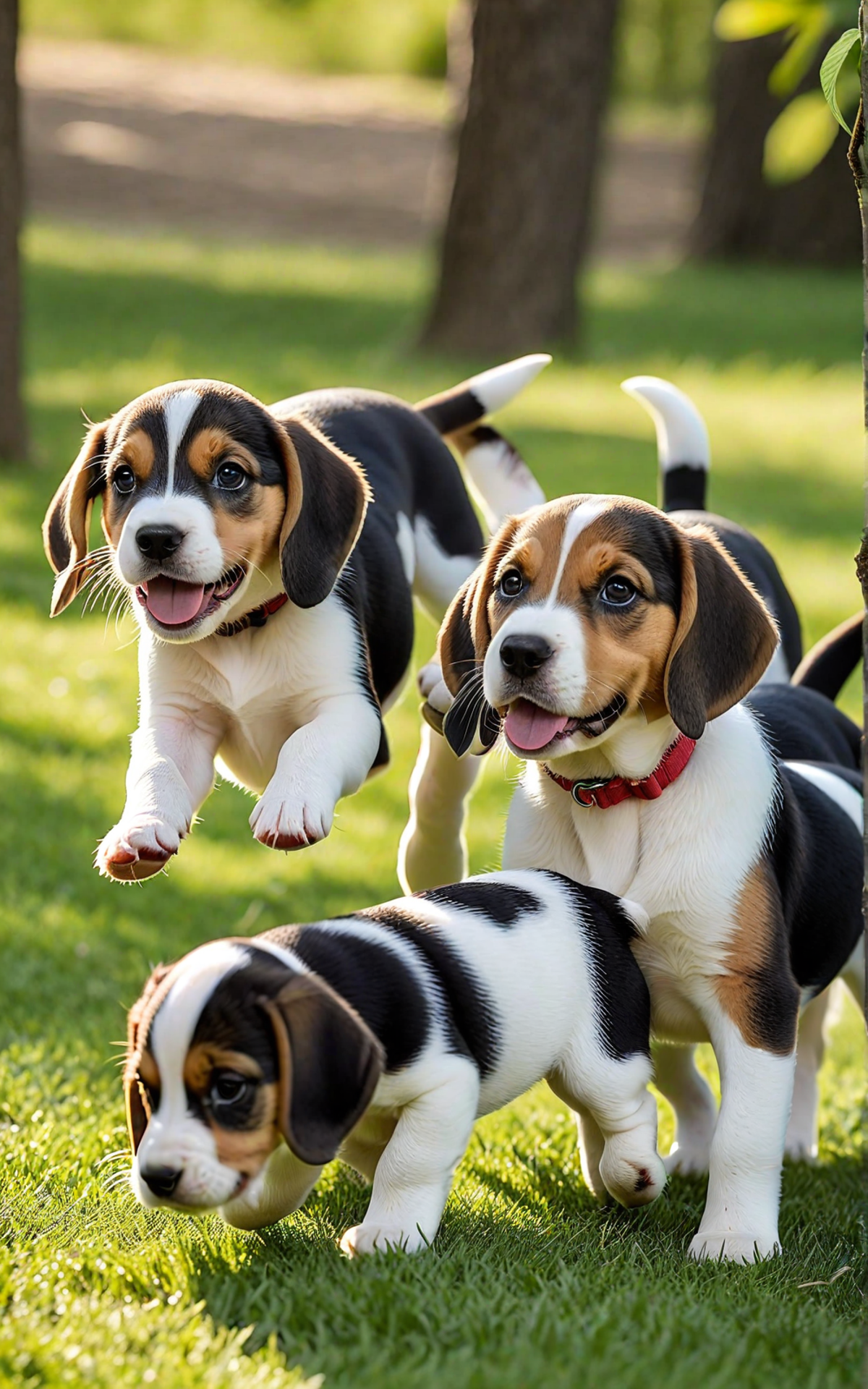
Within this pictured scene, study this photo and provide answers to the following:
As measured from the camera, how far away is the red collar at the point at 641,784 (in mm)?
A: 4285

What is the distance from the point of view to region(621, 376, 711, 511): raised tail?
228 inches

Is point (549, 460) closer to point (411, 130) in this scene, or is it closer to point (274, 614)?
point (274, 614)

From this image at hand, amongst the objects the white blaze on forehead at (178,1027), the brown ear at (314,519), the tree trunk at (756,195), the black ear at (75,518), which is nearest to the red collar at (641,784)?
the brown ear at (314,519)

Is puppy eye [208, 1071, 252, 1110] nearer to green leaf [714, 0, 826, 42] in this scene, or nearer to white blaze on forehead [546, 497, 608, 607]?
white blaze on forehead [546, 497, 608, 607]

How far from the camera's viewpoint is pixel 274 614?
14.6 ft

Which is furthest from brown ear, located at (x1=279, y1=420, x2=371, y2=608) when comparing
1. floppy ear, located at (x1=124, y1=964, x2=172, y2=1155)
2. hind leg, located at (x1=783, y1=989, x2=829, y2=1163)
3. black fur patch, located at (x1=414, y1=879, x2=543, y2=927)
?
hind leg, located at (x1=783, y1=989, x2=829, y2=1163)

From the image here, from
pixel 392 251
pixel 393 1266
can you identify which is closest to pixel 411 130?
pixel 392 251

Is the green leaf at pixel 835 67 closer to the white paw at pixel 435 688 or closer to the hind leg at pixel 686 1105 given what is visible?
the white paw at pixel 435 688

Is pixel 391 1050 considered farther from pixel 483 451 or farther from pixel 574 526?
pixel 483 451

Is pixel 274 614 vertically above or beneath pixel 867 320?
beneath

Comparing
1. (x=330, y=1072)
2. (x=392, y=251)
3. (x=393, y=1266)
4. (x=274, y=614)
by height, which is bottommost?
(x=392, y=251)

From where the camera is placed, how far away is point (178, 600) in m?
4.09

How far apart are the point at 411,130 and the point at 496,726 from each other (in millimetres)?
33731

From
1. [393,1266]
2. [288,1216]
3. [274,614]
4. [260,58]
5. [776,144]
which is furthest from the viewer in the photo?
[260,58]
